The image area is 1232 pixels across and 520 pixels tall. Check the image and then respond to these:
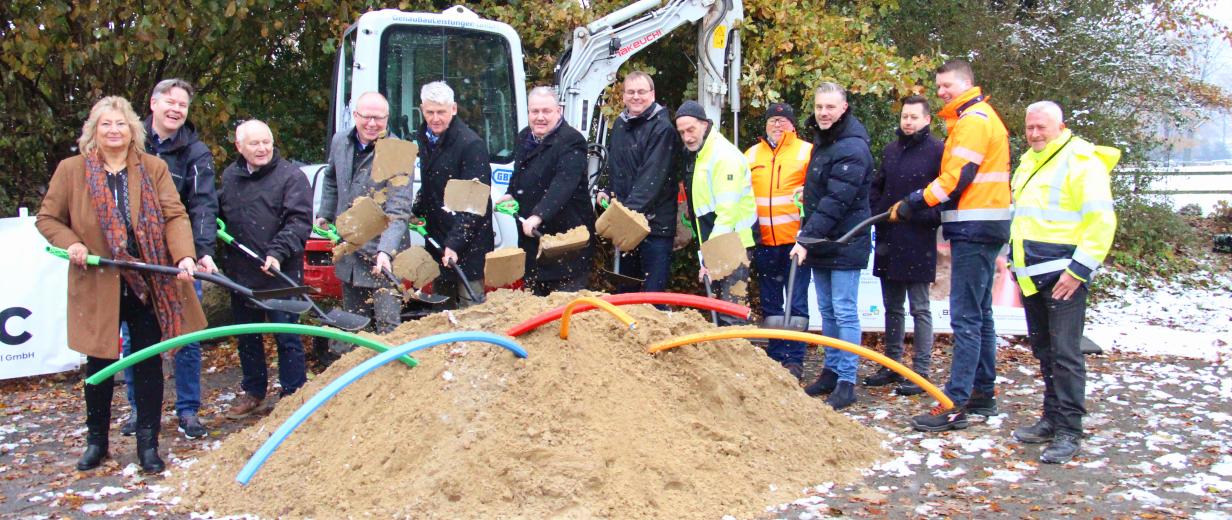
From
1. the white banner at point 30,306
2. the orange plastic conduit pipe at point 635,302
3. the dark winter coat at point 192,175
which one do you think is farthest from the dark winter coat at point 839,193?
Result: the white banner at point 30,306

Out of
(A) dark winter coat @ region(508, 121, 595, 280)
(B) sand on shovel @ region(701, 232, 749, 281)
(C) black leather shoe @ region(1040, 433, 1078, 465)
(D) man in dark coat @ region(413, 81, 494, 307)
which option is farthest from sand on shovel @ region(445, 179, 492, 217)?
(C) black leather shoe @ region(1040, 433, 1078, 465)

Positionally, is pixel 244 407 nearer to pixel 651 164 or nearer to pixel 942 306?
pixel 651 164

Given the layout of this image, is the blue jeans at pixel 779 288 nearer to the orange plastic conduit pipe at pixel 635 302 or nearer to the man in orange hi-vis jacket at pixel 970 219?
the man in orange hi-vis jacket at pixel 970 219

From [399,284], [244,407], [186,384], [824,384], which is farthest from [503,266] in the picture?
[824,384]

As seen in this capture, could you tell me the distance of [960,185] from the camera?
545 cm

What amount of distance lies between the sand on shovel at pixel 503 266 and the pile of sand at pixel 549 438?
883 millimetres

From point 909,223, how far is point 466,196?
2.60 m

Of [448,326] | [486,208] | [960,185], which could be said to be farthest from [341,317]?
[960,185]

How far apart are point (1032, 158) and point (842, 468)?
6.04 feet

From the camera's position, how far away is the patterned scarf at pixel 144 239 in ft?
15.4

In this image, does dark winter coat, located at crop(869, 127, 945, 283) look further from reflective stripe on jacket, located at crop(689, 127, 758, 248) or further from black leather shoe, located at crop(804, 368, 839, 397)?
reflective stripe on jacket, located at crop(689, 127, 758, 248)

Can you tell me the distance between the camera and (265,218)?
5648mm

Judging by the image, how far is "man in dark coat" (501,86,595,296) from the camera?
614 centimetres

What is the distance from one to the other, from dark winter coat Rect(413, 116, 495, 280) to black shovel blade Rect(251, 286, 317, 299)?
101 centimetres
